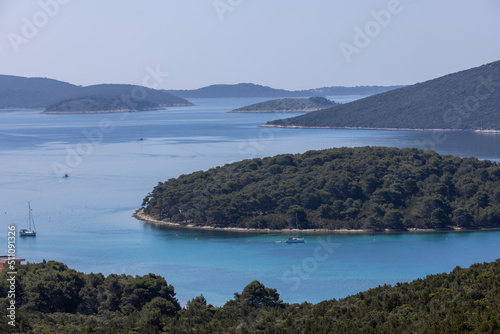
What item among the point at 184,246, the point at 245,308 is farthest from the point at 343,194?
the point at 245,308

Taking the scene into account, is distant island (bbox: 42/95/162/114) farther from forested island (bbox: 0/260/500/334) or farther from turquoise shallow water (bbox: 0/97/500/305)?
forested island (bbox: 0/260/500/334)

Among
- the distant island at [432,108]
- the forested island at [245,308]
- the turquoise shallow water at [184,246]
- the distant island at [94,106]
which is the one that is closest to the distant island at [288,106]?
the distant island at [94,106]

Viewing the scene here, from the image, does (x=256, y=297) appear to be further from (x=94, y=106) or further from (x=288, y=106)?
(x=94, y=106)

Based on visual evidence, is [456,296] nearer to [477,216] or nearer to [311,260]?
[311,260]

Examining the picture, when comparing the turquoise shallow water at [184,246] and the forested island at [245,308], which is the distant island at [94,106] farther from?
the forested island at [245,308]

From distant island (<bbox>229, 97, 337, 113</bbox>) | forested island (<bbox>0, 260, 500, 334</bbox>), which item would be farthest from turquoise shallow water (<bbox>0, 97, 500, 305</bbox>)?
distant island (<bbox>229, 97, 337, 113</bbox>)

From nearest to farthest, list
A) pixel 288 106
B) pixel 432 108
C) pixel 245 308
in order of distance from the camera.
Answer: pixel 245 308, pixel 432 108, pixel 288 106
